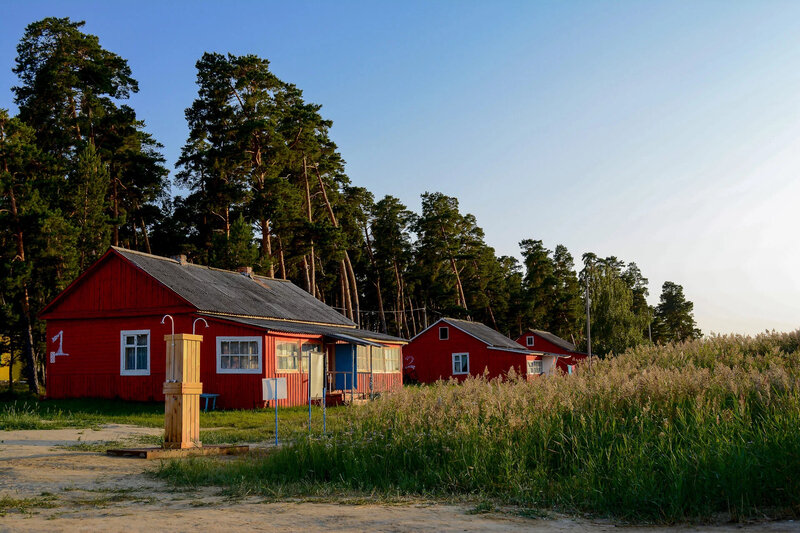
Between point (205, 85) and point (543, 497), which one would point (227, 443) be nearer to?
point (543, 497)

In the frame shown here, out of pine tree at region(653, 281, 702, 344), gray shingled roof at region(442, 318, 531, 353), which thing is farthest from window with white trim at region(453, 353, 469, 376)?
pine tree at region(653, 281, 702, 344)

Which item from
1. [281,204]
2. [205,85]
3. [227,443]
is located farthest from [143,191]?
[227,443]

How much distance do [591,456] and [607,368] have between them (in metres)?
5.52

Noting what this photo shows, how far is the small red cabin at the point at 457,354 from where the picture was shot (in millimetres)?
47594

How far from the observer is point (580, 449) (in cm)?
879

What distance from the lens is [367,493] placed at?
8742mm

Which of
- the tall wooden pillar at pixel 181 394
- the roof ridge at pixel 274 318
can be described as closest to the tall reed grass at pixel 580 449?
the tall wooden pillar at pixel 181 394

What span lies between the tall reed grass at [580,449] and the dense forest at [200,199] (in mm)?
25813

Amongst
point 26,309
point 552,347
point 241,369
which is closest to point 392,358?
point 241,369

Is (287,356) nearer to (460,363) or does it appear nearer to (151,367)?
(151,367)

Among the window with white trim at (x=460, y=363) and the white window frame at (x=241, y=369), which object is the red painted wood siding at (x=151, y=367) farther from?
the window with white trim at (x=460, y=363)

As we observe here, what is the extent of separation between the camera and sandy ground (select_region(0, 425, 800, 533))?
6816mm

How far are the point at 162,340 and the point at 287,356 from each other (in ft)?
14.8

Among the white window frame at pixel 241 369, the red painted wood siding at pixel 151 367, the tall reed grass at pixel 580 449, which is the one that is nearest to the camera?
the tall reed grass at pixel 580 449
